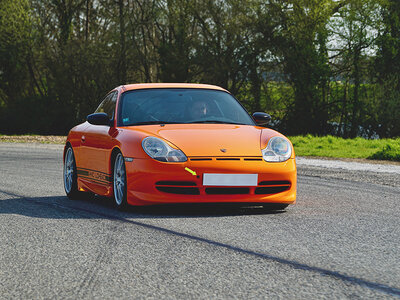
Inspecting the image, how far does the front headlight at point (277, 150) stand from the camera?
745 cm

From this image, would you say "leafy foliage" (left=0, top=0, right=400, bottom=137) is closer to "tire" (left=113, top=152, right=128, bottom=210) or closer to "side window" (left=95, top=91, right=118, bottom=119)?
"side window" (left=95, top=91, right=118, bottom=119)

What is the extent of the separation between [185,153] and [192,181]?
0.29 m

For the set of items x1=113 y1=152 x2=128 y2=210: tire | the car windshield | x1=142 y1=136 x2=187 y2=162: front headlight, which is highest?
the car windshield

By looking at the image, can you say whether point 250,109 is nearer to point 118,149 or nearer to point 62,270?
point 118,149

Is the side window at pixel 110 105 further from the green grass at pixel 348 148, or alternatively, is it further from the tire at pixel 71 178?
the green grass at pixel 348 148

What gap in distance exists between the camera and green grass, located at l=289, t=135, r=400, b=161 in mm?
18828

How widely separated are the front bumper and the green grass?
11571 millimetres

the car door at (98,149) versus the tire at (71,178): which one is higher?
the car door at (98,149)

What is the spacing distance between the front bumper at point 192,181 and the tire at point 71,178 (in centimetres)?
211

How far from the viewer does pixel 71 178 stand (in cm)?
946

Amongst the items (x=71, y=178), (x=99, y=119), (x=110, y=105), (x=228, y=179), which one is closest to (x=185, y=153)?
(x=228, y=179)

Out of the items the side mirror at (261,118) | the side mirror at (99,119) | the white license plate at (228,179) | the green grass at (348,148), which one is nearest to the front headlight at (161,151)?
the white license plate at (228,179)

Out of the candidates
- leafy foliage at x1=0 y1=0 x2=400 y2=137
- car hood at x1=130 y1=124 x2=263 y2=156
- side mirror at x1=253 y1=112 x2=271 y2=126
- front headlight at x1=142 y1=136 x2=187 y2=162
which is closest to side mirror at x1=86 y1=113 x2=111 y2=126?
car hood at x1=130 y1=124 x2=263 y2=156

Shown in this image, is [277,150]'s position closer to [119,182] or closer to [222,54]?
[119,182]
